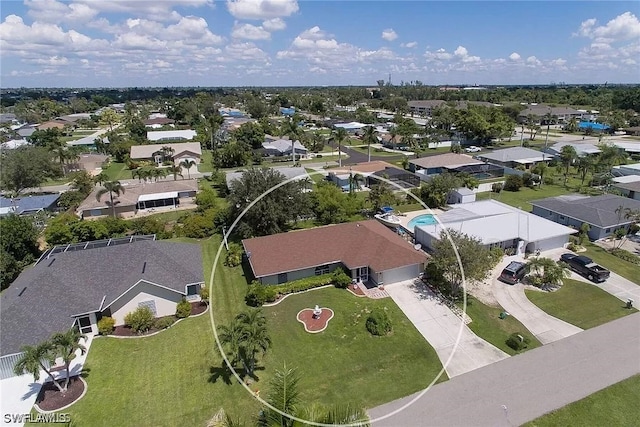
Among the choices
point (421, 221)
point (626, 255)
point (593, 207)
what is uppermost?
point (593, 207)

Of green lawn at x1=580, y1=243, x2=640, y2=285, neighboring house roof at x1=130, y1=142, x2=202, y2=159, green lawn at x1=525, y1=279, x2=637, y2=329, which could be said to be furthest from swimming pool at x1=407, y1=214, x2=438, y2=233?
neighboring house roof at x1=130, y1=142, x2=202, y2=159

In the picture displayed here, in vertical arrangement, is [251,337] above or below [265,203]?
below

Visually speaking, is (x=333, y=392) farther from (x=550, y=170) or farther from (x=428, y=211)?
(x=550, y=170)

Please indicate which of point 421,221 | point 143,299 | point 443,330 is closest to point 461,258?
point 443,330

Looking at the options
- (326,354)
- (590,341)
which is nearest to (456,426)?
(326,354)

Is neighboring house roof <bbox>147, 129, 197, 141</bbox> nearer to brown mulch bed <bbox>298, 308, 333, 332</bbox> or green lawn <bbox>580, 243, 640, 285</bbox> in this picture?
brown mulch bed <bbox>298, 308, 333, 332</bbox>

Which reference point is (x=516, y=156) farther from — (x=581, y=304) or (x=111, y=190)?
(x=111, y=190)

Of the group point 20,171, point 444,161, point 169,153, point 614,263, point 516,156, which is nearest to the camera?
point 614,263
